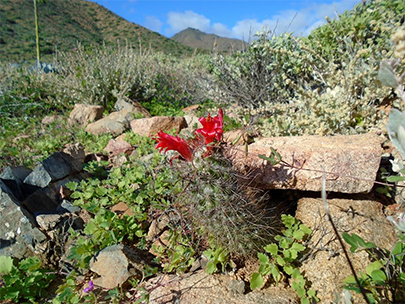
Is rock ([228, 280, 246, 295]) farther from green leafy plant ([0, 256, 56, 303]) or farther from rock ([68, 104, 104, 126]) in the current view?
rock ([68, 104, 104, 126])

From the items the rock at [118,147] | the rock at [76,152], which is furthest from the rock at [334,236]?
the rock at [76,152]

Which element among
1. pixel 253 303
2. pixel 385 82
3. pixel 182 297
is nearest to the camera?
pixel 385 82

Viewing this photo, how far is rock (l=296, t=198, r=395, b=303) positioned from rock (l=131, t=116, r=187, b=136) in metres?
2.54

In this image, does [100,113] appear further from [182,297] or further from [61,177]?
[182,297]

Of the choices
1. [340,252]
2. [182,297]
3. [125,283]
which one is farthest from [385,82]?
[125,283]

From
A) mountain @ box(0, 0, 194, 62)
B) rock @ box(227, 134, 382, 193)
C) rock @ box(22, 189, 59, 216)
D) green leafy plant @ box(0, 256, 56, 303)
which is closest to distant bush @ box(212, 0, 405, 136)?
rock @ box(227, 134, 382, 193)

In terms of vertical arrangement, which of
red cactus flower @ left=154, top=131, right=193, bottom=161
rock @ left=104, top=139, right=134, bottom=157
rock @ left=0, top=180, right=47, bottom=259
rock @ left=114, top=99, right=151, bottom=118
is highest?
red cactus flower @ left=154, top=131, right=193, bottom=161

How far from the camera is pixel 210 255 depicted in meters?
1.81

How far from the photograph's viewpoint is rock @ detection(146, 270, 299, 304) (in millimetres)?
1615

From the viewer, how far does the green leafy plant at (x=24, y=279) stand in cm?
187

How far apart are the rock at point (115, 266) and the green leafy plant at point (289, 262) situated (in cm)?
82

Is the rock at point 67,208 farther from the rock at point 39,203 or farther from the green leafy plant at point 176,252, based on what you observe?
the green leafy plant at point 176,252

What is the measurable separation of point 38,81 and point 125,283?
21.5 ft

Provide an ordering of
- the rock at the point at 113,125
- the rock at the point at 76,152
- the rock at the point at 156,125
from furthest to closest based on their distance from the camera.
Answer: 1. the rock at the point at 113,125
2. the rock at the point at 156,125
3. the rock at the point at 76,152
